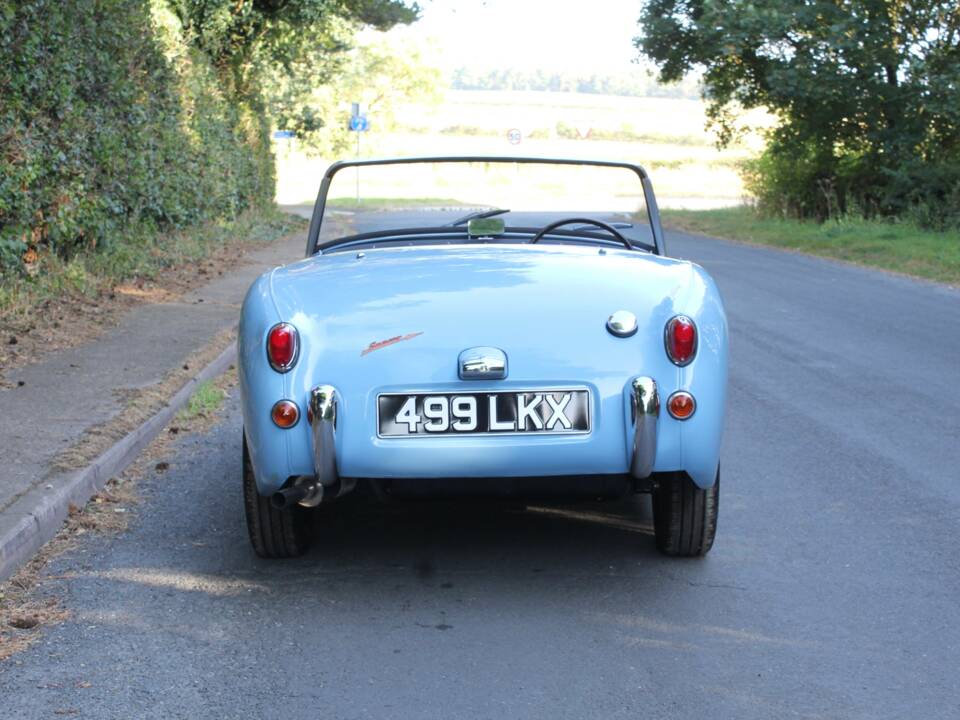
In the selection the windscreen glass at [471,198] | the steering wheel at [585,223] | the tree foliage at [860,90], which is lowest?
the windscreen glass at [471,198]

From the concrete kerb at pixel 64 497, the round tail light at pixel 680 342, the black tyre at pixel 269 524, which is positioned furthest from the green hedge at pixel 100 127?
the round tail light at pixel 680 342

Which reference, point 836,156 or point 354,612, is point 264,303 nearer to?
point 354,612

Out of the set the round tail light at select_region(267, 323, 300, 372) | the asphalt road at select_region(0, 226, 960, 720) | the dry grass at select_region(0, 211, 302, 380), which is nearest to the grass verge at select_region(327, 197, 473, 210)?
the dry grass at select_region(0, 211, 302, 380)

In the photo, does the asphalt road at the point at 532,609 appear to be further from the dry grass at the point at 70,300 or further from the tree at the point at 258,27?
the tree at the point at 258,27

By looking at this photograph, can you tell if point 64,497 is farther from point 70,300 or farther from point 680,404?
point 70,300

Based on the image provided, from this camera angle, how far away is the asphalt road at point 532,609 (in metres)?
3.59

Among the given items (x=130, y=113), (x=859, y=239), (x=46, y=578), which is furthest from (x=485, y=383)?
(x=859, y=239)

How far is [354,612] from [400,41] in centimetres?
7885

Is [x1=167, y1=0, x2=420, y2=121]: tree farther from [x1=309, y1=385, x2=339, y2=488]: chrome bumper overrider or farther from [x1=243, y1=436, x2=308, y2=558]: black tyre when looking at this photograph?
[x1=309, y1=385, x2=339, y2=488]: chrome bumper overrider

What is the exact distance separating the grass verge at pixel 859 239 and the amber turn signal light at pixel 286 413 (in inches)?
588

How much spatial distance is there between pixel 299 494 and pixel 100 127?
960 cm

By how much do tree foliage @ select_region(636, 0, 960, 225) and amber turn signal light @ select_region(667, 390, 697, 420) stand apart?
22.3m

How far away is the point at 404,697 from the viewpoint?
11.7 ft

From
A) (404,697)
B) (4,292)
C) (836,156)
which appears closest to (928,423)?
(404,697)
